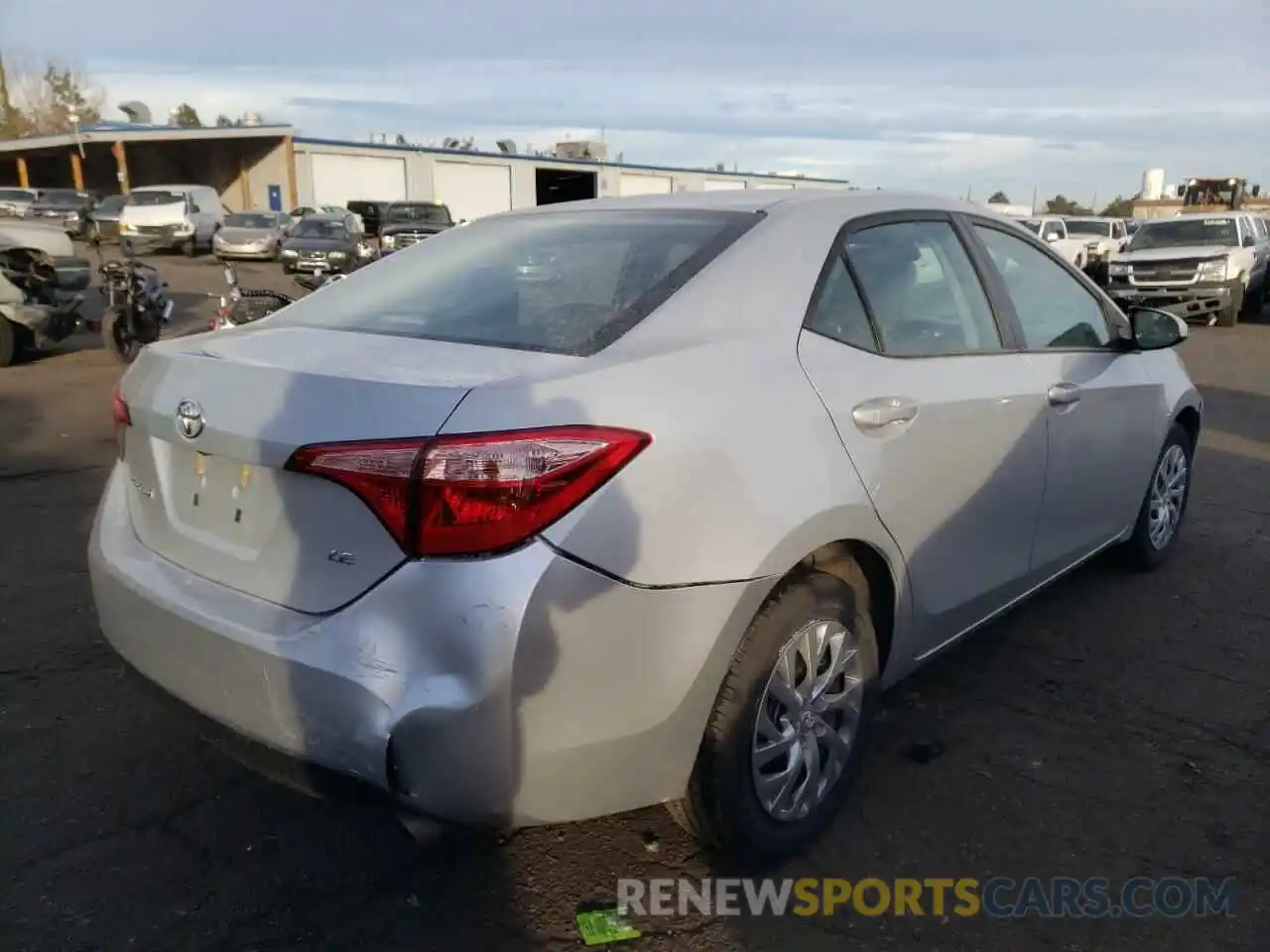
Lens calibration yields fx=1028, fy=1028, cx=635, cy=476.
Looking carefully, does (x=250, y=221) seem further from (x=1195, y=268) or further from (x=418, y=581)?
(x=418, y=581)

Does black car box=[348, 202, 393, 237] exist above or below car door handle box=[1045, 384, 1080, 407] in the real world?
below

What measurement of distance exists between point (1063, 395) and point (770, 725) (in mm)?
1773

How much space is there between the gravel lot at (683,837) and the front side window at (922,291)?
1.30 meters

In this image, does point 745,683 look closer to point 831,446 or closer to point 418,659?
point 831,446

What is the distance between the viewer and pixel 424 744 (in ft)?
6.63

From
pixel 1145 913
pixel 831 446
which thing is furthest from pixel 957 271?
pixel 1145 913

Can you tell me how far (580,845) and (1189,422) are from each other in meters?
3.77

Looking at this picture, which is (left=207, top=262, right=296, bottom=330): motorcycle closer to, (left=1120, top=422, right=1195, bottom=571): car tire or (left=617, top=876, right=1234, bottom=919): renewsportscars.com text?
(left=1120, top=422, right=1195, bottom=571): car tire

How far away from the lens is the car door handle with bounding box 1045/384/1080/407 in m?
3.49

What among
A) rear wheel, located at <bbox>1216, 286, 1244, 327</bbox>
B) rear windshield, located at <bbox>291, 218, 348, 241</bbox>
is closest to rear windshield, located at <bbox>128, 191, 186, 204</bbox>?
rear windshield, located at <bbox>291, 218, 348, 241</bbox>

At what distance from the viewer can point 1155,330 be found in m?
4.13

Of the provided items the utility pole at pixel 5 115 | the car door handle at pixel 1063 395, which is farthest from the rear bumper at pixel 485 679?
the utility pole at pixel 5 115

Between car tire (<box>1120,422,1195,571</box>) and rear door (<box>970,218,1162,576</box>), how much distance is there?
326 millimetres

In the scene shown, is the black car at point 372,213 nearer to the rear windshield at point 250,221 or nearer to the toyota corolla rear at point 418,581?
the rear windshield at point 250,221
